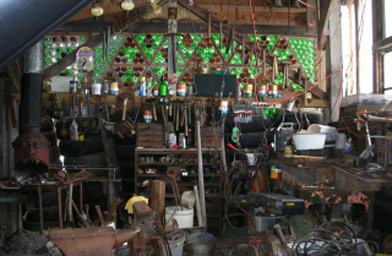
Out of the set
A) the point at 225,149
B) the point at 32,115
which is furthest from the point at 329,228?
the point at 32,115

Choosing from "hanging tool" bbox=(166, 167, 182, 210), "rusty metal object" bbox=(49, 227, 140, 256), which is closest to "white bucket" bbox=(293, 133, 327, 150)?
"hanging tool" bbox=(166, 167, 182, 210)

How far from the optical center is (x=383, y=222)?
16.3 feet

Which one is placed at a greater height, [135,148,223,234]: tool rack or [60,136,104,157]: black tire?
[60,136,104,157]: black tire

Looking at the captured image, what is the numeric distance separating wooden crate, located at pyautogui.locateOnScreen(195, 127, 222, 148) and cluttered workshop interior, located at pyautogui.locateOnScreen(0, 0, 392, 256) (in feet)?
0.08

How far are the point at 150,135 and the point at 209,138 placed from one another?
126 cm

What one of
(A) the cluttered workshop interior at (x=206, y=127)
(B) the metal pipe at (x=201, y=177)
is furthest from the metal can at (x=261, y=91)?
(B) the metal pipe at (x=201, y=177)

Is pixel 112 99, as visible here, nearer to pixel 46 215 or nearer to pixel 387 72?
pixel 46 215

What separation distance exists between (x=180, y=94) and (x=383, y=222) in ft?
13.8

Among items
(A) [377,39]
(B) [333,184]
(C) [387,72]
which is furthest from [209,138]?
(A) [377,39]

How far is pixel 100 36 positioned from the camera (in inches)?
296

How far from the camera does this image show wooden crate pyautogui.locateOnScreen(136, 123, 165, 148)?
7621mm

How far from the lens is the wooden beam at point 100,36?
23.6ft

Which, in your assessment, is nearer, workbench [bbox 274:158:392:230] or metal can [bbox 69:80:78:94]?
workbench [bbox 274:158:392:230]

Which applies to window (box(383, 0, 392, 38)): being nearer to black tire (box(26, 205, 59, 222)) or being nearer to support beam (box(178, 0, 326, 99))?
support beam (box(178, 0, 326, 99))
